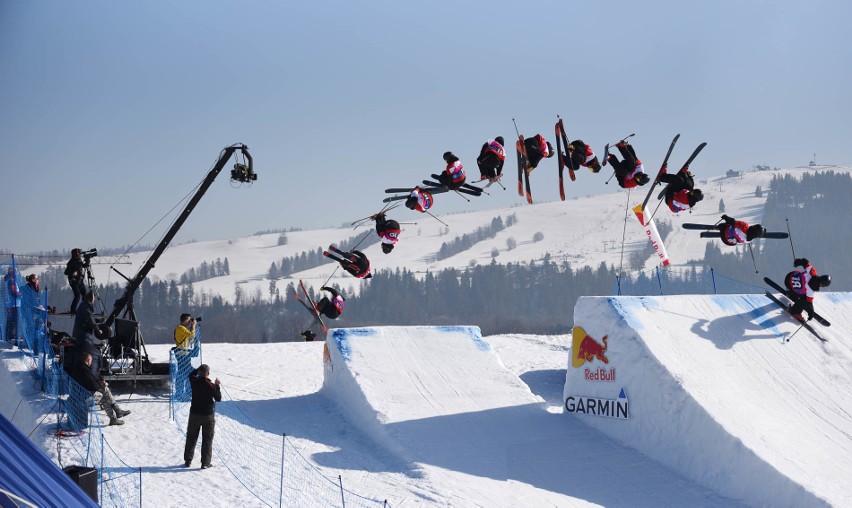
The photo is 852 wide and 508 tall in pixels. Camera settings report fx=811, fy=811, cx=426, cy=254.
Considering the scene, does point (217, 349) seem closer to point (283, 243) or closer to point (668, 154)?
point (668, 154)

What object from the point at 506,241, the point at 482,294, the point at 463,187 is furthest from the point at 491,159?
the point at 506,241

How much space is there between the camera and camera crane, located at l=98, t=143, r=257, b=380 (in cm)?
1672

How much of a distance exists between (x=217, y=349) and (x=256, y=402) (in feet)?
21.4

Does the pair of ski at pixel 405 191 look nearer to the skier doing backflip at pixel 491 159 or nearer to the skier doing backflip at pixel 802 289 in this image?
the skier doing backflip at pixel 491 159

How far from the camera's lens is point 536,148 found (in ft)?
50.7

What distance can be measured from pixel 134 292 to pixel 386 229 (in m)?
6.31

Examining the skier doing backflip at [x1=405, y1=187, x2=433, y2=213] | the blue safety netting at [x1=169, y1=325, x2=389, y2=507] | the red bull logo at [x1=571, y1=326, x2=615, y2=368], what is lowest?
the blue safety netting at [x1=169, y1=325, x2=389, y2=507]

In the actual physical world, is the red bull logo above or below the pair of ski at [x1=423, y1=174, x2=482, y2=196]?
below

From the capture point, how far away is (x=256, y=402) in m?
17.1

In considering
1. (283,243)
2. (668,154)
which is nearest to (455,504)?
(668,154)

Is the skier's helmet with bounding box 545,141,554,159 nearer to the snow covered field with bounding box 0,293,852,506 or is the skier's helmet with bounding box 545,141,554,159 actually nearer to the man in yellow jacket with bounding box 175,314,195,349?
the snow covered field with bounding box 0,293,852,506

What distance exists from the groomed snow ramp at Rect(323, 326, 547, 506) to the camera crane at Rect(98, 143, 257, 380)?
3.84 metres

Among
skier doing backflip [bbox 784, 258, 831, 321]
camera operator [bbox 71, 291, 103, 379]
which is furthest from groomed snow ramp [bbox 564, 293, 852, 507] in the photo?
camera operator [bbox 71, 291, 103, 379]

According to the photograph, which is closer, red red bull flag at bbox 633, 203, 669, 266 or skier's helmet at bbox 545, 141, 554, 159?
skier's helmet at bbox 545, 141, 554, 159
